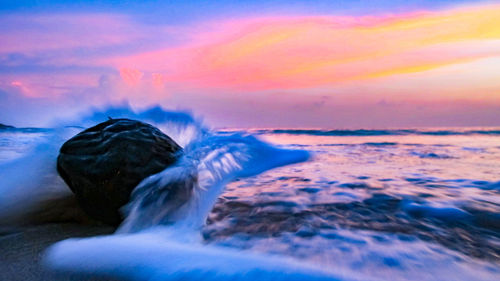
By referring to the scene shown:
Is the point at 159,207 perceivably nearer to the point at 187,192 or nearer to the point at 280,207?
the point at 187,192

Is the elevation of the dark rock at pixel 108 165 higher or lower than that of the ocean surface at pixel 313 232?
higher

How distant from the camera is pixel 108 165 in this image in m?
2.28

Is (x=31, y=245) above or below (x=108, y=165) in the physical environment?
below

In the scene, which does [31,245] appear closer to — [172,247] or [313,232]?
[172,247]

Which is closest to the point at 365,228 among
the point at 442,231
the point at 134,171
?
the point at 442,231

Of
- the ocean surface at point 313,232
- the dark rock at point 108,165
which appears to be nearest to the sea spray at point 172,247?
the ocean surface at point 313,232

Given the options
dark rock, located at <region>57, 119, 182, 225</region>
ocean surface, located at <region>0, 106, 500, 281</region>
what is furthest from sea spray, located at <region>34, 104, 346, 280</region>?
dark rock, located at <region>57, 119, 182, 225</region>

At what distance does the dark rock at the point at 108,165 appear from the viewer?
7.38ft

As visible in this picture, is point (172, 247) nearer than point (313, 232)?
Yes

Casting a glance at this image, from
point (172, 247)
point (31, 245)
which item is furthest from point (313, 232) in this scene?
point (31, 245)

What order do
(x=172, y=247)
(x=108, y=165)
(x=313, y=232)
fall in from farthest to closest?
(x=108, y=165) < (x=313, y=232) < (x=172, y=247)

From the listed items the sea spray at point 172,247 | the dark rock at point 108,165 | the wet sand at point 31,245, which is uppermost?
the dark rock at point 108,165

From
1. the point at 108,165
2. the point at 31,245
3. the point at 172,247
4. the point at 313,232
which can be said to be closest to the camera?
the point at 172,247

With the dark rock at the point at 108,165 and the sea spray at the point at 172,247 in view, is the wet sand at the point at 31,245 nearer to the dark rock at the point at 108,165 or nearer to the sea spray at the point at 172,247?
the sea spray at the point at 172,247
